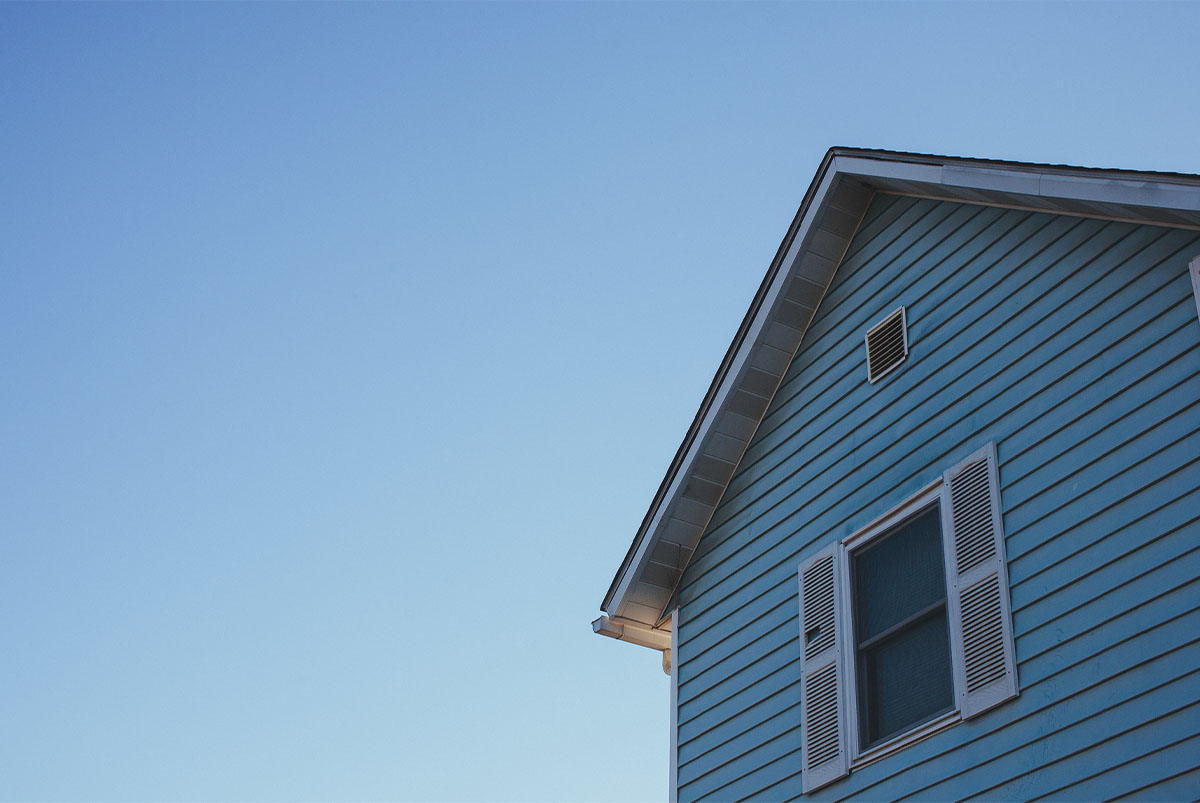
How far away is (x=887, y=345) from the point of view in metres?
8.70

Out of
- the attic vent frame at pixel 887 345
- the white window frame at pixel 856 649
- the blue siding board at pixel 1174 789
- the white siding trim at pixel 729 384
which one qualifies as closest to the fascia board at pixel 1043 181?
the white siding trim at pixel 729 384

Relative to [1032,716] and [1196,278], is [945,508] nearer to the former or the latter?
[1032,716]

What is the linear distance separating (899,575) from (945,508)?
0.58 m

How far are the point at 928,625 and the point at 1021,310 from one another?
193 cm

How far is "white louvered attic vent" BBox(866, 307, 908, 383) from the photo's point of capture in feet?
28.1

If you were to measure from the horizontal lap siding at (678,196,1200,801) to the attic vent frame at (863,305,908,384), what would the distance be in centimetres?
8

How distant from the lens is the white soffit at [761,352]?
876 cm

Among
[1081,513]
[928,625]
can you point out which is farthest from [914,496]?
[1081,513]

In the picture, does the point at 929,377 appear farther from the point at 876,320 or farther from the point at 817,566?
the point at 817,566

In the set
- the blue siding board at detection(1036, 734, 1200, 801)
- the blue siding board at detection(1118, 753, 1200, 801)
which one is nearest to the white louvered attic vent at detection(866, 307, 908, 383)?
the blue siding board at detection(1036, 734, 1200, 801)

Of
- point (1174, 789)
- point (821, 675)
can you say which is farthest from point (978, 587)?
point (1174, 789)

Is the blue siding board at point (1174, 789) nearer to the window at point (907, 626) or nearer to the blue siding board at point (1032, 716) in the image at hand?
the blue siding board at point (1032, 716)

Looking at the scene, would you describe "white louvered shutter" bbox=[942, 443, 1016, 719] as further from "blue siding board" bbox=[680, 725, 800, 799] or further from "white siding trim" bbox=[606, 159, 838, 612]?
"white siding trim" bbox=[606, 159, 838, 612]

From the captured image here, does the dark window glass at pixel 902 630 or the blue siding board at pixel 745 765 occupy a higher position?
the dark window glass at pixel 902 630
